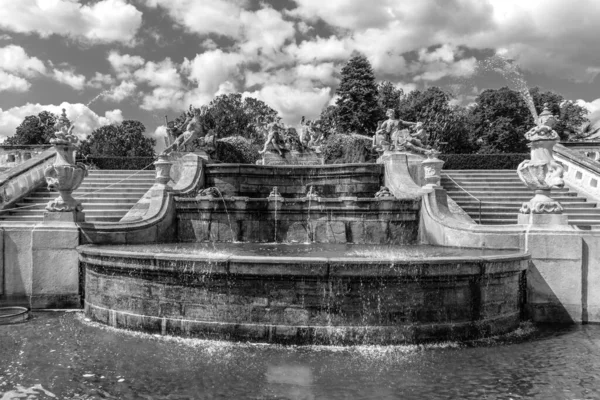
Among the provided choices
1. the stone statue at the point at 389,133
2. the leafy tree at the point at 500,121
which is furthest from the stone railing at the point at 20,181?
the leafy tree at the point at 500,121

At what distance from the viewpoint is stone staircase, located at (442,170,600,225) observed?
1605 centimetres

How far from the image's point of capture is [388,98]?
61.7 metres

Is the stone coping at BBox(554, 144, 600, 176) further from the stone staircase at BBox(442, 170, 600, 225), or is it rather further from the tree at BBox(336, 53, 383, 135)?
the tree at BBox(336, 53, 383, 135)

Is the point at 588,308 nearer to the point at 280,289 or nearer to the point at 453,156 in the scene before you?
the point at 280,289

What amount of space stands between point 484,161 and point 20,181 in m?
23.9

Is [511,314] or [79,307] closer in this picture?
[511,314]

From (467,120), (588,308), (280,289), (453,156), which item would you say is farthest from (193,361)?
(467,120)

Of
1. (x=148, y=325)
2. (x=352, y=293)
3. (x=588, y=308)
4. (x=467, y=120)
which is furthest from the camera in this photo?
(x=467, y=120)

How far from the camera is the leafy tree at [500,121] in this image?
5388 centimetres

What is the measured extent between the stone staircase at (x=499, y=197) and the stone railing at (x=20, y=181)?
15.4m

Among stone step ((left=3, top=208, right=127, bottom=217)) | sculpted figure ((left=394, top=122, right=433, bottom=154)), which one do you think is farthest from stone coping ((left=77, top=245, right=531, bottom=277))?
sculpted figure ((left=394, top=122, right=433, bottom=154))

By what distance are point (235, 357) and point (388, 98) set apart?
57486 mm

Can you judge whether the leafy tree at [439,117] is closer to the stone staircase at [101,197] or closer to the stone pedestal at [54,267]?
the stone staircase at [101,197]

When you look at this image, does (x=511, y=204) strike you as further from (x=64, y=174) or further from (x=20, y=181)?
(x=20, y=181)
